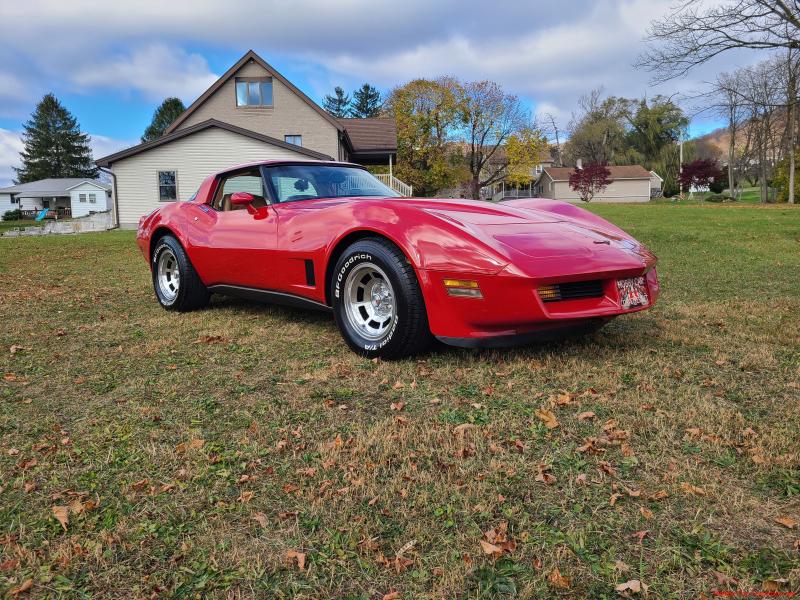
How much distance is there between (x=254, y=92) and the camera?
27.4m

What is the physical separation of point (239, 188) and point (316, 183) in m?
0.85

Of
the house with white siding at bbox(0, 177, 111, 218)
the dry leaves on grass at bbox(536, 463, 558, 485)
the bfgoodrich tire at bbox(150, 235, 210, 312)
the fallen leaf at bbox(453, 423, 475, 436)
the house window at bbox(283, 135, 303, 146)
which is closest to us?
the dry leaves on grass at bbox(536, 463, 558, 485)

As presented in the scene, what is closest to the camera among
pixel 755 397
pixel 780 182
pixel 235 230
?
pixel 755 397

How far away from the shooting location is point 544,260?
3398mm

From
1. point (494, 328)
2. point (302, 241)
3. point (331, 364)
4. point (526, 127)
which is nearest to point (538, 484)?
point (494, 328)

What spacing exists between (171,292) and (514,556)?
499 cm

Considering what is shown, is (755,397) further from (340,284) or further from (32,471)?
(32,471)

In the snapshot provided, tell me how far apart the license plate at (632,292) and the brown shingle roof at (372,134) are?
92.2 ft

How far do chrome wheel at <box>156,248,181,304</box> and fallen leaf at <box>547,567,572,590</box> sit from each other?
4966 mm

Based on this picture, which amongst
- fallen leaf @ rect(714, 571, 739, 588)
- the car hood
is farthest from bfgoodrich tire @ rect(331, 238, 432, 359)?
fallen leaf @ rect(714, 571, 739, 588)

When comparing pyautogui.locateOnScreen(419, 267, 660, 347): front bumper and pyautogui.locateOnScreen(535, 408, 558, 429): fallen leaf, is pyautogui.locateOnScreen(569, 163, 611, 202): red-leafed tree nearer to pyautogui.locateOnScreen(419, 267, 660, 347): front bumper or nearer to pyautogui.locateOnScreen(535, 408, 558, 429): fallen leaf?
pyautogui.locateOnScreen(419, 267, 660, 347): front bumper

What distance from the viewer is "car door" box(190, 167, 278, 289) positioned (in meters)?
4.67

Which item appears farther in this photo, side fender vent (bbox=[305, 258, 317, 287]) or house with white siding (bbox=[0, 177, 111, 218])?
house with white siding (bbox=[0, 177, 111, 218])

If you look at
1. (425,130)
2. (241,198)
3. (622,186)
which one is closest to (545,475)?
(241,198)
